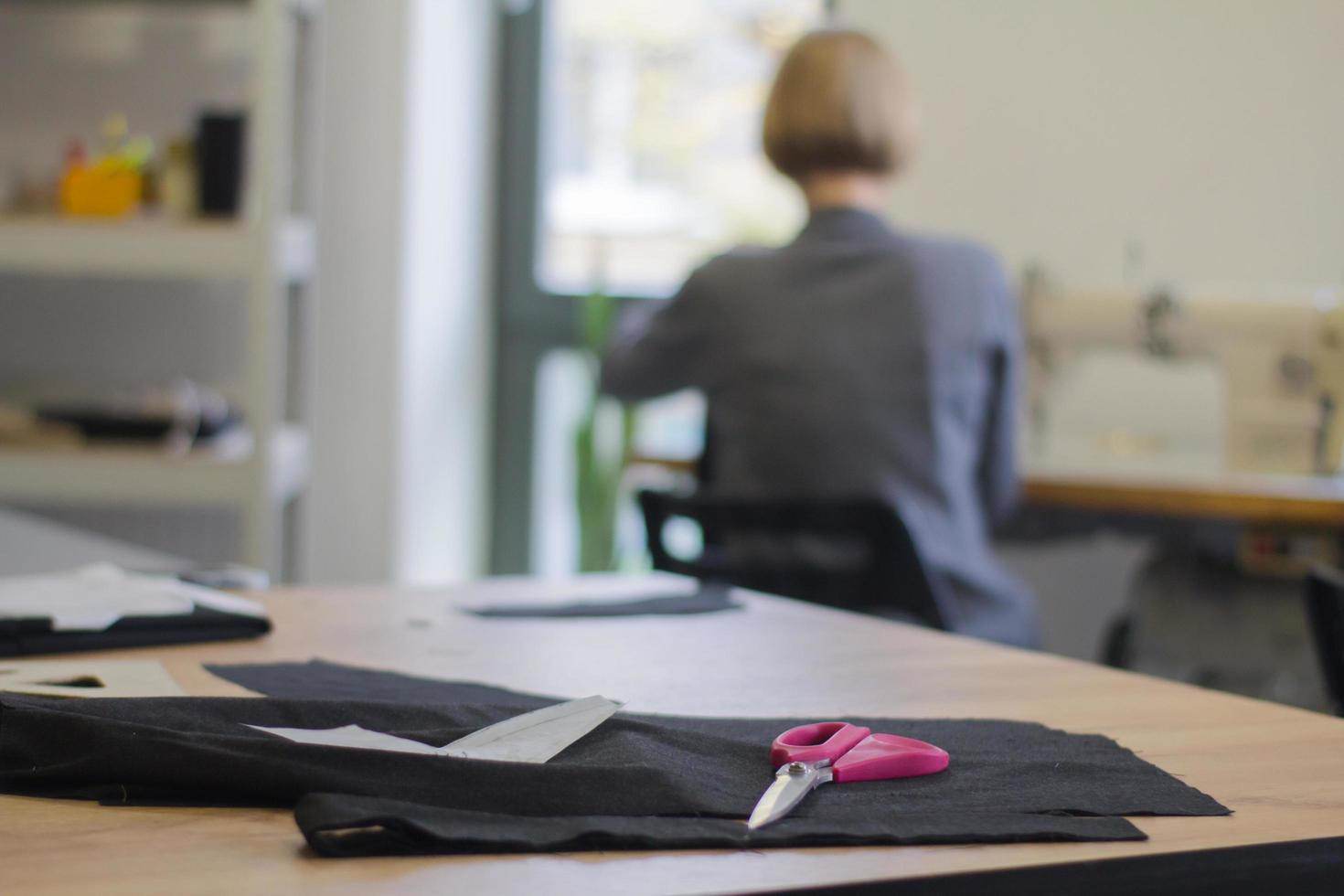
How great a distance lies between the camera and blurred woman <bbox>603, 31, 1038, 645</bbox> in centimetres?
203

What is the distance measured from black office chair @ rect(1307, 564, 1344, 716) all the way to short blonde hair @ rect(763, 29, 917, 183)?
111 cm

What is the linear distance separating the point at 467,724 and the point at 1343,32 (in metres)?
3.17

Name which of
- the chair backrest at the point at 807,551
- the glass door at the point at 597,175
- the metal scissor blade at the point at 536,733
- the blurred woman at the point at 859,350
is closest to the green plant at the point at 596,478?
the glass door at the point at 597,175

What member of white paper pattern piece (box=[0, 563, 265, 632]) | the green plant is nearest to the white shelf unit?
the green plant

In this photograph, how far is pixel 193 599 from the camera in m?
1.05

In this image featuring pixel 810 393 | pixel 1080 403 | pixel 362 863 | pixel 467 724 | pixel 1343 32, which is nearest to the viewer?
pixel 362 863

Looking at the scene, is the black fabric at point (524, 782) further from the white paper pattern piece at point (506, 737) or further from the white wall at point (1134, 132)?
the white wall at point (1134, 132)

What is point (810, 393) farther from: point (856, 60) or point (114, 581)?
point (114, 581)

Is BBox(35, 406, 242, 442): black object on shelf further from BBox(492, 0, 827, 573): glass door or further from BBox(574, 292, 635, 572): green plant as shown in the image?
BBox(492, 0, 827, 573): glass door

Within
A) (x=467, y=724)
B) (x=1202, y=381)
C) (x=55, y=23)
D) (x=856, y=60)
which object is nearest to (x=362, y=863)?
(x=467, y=724)

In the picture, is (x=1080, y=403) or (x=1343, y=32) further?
(x=1080, y=403)

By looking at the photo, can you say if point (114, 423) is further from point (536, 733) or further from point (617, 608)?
point (536, 733)

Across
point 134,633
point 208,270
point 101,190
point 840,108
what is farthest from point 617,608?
point 101,190

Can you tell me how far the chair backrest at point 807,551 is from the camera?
1.73 m
